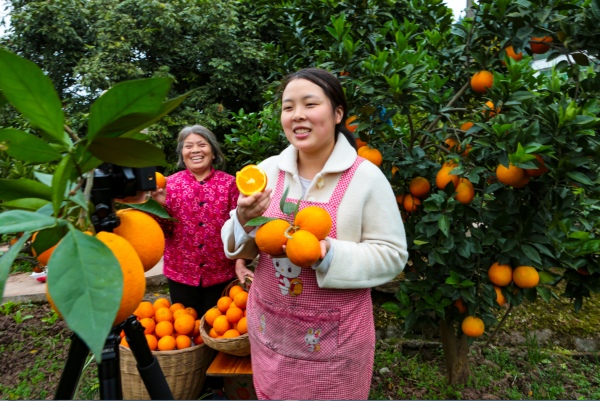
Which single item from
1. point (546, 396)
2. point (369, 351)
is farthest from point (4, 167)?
point (546, 396)

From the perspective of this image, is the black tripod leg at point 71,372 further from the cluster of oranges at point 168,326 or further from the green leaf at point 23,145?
the cluster of oranges at point 168,326

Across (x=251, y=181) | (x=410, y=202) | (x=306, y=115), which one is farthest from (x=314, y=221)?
(x=410, y=202)

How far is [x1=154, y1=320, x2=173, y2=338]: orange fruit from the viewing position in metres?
2.41

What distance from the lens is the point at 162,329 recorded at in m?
2.41

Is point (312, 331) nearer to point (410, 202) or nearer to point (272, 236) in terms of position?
point (272, 236)

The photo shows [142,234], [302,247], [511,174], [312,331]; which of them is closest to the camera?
[142,234]

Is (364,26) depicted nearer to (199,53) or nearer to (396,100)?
(396,100)

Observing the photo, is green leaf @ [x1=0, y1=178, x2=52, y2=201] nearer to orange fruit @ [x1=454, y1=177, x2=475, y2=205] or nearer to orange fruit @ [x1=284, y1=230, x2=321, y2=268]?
orange fruit @ [x1=284, y1=230, x2=321, y2=268]

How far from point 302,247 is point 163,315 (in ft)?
5.71

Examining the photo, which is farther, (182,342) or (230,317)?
(182,342)

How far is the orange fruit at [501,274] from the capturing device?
183 cm

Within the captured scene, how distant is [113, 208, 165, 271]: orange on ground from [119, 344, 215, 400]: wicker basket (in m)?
1.82

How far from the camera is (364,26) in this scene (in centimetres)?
242

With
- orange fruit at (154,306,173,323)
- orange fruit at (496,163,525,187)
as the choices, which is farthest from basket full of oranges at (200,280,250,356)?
orange fruit at (496,163,525,187)
